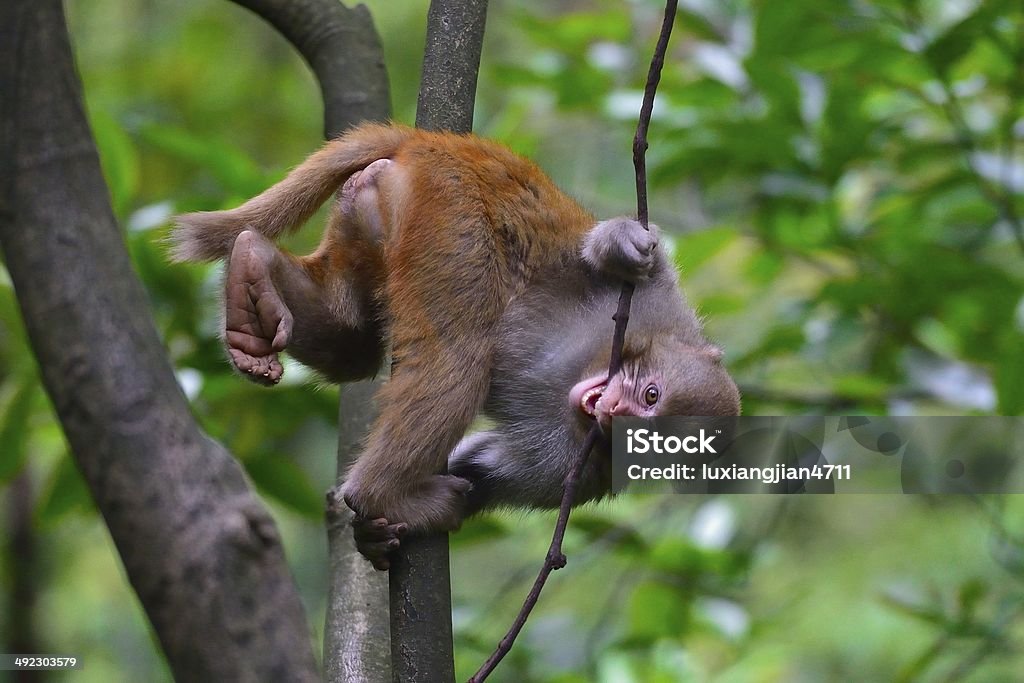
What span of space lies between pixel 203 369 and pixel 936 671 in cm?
708

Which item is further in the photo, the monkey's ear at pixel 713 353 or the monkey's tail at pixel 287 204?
the monkey's ear at pixel 713 353

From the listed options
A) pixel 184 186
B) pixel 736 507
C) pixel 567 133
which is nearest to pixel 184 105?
pixel 184 186

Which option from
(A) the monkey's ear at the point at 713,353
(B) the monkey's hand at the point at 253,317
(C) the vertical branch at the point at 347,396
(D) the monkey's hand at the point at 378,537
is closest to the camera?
(D) the monkey's hand at the point at 378,537

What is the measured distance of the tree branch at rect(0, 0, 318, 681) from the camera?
1651 millimetres

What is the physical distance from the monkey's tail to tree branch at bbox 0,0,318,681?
5.15 ft

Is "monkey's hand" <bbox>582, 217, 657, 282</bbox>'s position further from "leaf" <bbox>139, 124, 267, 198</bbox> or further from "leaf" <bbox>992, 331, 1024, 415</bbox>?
"leaf" <bbox>139, 124, 267, 198</bbox>

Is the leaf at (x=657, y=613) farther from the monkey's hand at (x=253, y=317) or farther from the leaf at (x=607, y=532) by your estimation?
the monkey's hand at (x=253, y=317)

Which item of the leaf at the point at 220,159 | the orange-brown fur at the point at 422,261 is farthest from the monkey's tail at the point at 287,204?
the leaf at the point at 220,159

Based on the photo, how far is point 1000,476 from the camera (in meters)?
4.20

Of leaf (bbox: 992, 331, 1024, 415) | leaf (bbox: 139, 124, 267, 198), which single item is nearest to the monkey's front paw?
leaf (bbox: 139, 124, 267, 198)

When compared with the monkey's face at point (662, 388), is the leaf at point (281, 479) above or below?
below

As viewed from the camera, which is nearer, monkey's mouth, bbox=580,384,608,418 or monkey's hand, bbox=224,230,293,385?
monkey's hand, bbox=224,230,293,385

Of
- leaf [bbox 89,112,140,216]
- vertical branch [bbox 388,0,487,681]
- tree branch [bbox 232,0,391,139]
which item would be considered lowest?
vertical branch [bbox 388,0,487,681]

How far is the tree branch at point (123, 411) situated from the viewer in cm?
165
